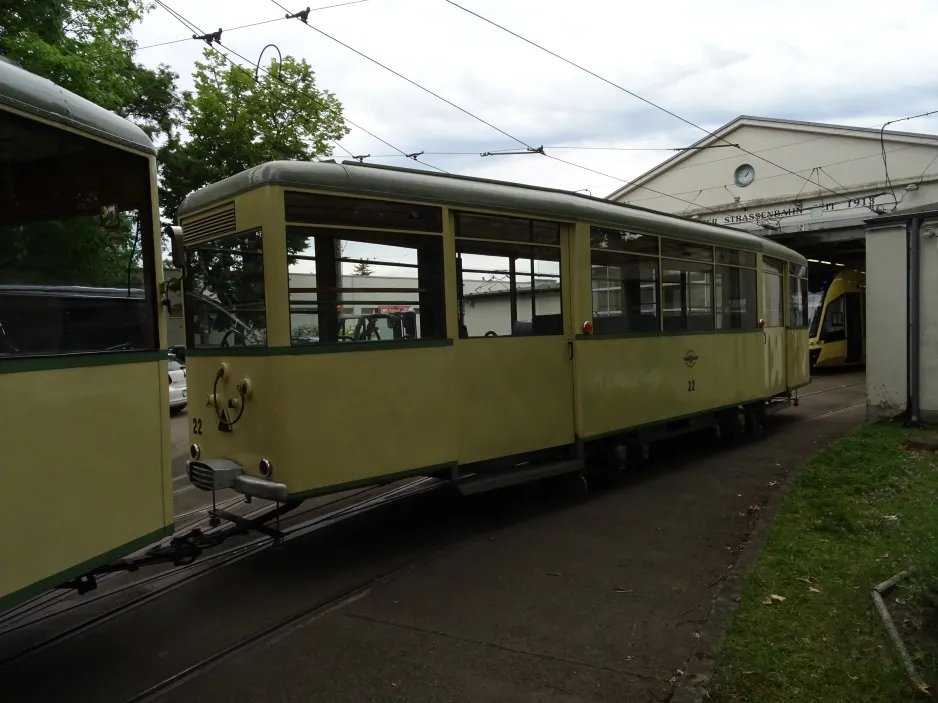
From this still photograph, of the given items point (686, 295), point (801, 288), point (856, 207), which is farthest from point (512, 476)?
point (856, 207)

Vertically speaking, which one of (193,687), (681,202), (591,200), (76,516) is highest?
(681,202)

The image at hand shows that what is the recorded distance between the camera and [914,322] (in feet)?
37.2

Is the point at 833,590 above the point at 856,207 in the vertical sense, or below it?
below

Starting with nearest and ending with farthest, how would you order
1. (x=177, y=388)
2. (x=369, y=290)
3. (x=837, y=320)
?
(x=369, y=290) < (x=177, y=388) < (x=837, y=320)

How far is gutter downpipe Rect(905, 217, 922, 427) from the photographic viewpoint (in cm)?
1129

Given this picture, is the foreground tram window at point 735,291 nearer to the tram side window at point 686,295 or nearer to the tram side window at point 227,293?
the tram side window at point 686,295

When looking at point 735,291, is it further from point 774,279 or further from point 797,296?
point 797,296

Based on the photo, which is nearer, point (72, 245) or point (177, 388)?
point (72, 245)

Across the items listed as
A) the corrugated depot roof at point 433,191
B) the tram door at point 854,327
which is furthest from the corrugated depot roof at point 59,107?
the tram door at point 854,327

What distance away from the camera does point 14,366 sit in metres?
3.23

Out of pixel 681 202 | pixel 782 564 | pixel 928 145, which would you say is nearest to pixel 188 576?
pixel 782 564

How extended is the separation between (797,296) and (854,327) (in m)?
13.6

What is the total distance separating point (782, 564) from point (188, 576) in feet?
14.4

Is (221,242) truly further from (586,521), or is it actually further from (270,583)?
(586,521)
